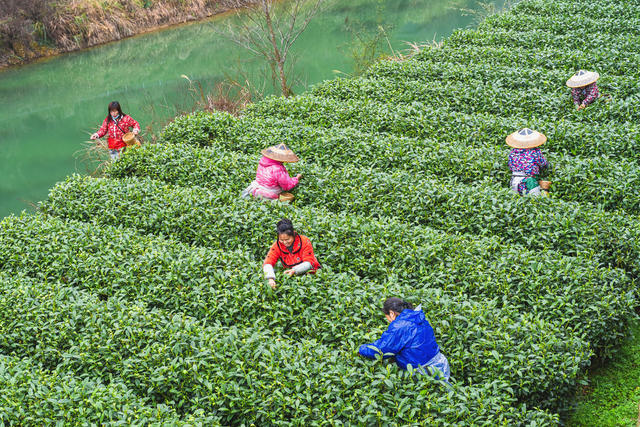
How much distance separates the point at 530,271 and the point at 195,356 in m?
3.82

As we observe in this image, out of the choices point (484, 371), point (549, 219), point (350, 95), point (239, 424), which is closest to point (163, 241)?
point (239, 424)

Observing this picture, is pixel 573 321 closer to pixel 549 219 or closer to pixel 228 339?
pixel 549 219

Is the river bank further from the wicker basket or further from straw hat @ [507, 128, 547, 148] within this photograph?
straw hat @ [507, 128, 547, 148]

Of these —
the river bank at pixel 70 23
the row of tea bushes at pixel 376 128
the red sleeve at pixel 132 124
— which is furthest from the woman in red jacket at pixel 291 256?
the river bank at pixel 70 23

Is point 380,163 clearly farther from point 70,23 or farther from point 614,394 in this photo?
point 70,23

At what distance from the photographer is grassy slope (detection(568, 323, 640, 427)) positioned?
18.5ft

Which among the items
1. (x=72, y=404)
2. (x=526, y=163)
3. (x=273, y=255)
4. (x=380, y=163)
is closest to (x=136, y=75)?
(x=380, y=163)

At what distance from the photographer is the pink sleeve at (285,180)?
8867 millimetres

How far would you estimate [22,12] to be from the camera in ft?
87.7

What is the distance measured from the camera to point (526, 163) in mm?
8750

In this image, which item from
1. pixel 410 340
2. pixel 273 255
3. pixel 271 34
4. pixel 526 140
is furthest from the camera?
pixel 271 34

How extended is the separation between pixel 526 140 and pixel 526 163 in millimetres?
458

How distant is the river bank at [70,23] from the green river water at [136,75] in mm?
709

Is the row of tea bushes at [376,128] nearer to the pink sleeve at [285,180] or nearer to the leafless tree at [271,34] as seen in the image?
the pink sleeve at [285,180]
